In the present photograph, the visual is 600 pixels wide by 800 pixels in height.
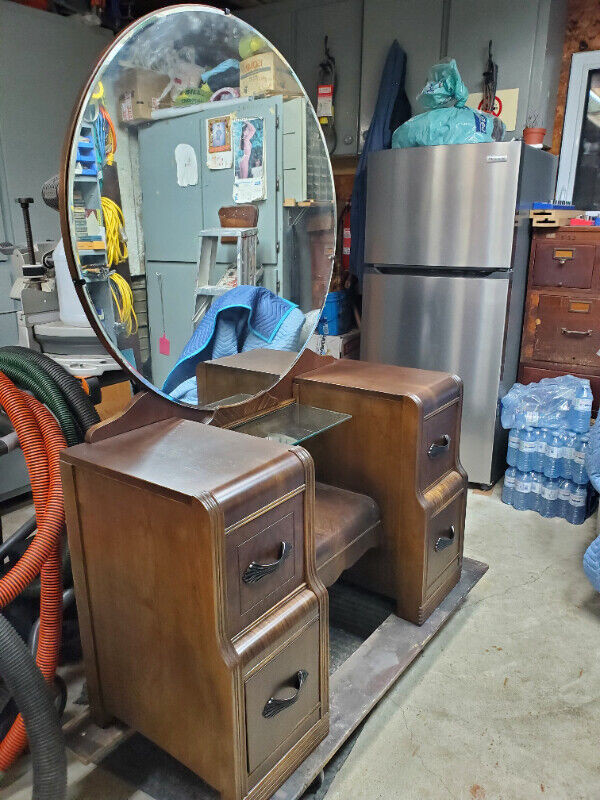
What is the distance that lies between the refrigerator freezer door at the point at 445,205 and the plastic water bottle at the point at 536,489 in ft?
3.00

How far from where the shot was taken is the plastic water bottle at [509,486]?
260cm

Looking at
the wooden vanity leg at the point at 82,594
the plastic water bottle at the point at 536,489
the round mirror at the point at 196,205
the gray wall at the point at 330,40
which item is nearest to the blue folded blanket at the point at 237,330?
the round mirror at the point at 196,205

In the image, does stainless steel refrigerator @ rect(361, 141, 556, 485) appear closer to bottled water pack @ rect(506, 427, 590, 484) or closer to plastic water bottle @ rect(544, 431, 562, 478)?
bottled water pack @ rect(506, 427, 590, 484)

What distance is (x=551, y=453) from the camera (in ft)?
8.22

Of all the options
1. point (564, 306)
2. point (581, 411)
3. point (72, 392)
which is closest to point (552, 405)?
point (581, 411)

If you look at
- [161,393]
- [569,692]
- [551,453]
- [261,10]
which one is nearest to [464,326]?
[551,453]

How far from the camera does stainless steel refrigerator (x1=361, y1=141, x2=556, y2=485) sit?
2494 mm

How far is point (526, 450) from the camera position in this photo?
2543 millimetres

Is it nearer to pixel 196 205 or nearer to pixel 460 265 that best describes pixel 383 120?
pixel 460 265

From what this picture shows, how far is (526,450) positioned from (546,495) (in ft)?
0.68

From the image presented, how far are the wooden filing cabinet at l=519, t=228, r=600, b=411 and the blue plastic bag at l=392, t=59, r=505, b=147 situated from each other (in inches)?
21.1

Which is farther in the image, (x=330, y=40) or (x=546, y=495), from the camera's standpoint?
(x=330, y=40)

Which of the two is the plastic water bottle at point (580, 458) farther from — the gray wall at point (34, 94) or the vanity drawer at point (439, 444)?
the gray wall at point (34, 94)

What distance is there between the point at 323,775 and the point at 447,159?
231 centimetres
